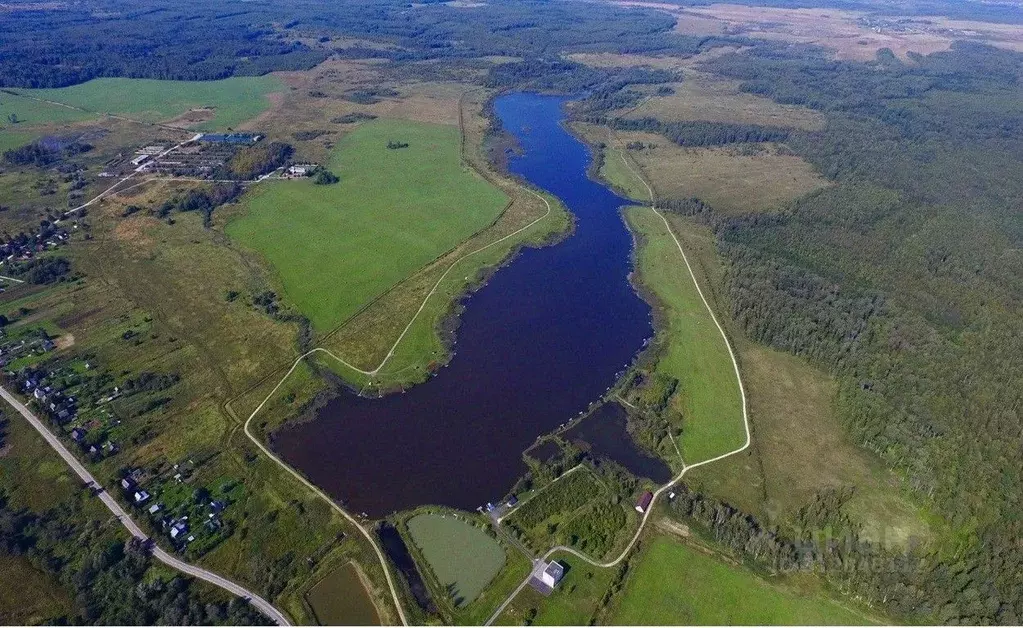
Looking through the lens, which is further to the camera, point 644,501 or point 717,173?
point 717,173

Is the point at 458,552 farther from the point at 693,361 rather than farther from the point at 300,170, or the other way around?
the point at 300,170

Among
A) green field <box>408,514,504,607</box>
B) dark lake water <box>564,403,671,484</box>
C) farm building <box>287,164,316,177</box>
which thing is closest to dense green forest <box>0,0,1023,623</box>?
dark lake water <box>564,403,671,484</box>

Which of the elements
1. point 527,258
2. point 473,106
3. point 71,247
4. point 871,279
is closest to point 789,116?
point 473,106

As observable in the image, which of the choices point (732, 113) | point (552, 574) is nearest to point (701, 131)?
point (732, 113)

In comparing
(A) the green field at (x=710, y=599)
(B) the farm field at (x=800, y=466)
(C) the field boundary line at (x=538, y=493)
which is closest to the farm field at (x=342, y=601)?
(C) the field boundary line at (x=538, y=493)

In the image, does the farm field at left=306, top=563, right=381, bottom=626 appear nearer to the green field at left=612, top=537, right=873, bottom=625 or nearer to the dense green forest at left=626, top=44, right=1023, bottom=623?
the green field at left=612, top=537, right=873, bottom=625

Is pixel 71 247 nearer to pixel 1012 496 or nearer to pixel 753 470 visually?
pixel 753 470
